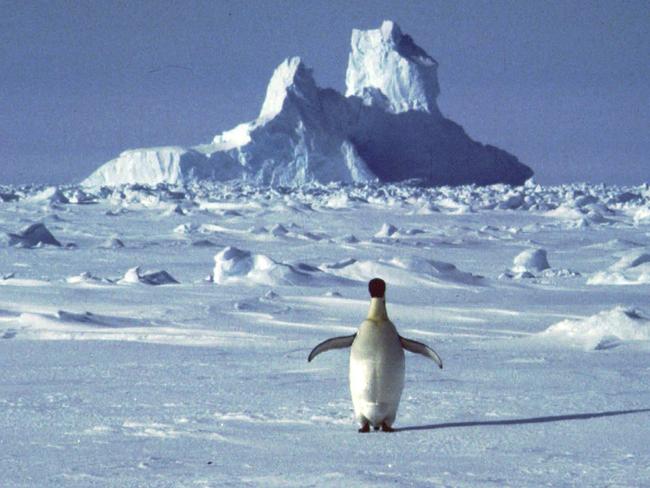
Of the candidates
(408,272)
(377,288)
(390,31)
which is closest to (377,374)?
(377,288)

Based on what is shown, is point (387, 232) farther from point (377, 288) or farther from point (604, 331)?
point (377, 288)

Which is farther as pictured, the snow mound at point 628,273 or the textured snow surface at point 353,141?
the textured snow surface at point 353,141

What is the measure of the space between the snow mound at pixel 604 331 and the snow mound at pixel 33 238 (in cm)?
949

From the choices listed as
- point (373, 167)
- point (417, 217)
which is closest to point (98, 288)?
point (417, 217)

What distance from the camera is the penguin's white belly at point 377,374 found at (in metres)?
3.17

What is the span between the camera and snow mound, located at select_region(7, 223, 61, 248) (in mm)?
13953

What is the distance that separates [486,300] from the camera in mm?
8016

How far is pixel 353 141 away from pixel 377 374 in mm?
42660

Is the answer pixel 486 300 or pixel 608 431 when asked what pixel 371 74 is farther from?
pixel 608 431

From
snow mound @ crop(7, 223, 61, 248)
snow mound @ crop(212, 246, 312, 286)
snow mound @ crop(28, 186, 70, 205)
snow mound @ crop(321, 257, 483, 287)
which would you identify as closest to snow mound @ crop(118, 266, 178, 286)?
snow mound @ crop(212, 246, 312, 286)

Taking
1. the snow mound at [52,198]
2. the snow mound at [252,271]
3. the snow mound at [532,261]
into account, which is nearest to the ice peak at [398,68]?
the snow mound at [52,198]

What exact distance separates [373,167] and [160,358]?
135 feet

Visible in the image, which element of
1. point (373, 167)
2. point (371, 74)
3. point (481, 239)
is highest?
point (371, 74)

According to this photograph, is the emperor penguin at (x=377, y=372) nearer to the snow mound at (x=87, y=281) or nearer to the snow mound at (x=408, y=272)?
the snow mound at (x=87, y=281)
